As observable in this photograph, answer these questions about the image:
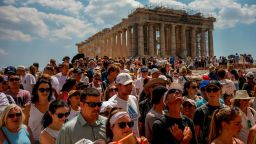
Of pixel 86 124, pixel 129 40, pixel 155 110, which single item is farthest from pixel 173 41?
pixel 86 124

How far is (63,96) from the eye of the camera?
8.34 metres

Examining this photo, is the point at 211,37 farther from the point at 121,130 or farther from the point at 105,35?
the point at 121,130

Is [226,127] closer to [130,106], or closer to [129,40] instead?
[130,106]

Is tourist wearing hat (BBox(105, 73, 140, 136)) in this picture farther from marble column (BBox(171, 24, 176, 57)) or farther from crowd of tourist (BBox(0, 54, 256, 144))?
marble column (BBox(171, 24, 176, 57))

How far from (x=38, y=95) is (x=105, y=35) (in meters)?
63.7

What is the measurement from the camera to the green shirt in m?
4.50

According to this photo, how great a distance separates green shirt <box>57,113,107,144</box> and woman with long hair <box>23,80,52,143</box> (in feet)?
5.71

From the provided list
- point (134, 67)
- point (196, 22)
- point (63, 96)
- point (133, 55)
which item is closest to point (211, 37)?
point (196, 22)

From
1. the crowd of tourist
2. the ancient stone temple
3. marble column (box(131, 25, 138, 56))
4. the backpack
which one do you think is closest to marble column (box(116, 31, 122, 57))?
the ancient stone temple

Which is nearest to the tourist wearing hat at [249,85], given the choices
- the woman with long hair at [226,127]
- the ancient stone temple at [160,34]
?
the woman with long hair at [226,127]

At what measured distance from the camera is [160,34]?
55344mm

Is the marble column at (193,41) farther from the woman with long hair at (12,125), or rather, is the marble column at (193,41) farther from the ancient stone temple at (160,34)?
the woman with long hair at (12,125)

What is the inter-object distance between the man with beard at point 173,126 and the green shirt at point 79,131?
0.94m

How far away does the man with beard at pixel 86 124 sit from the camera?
4512 mm
